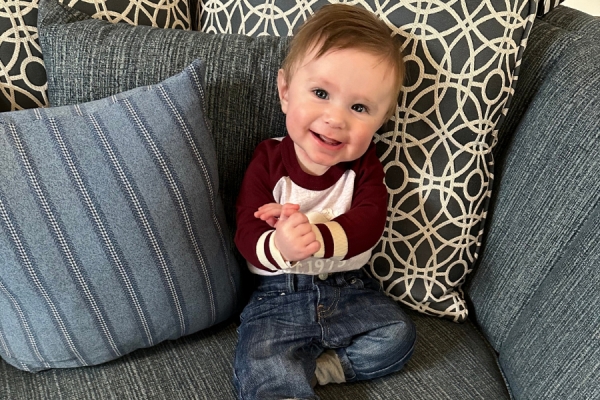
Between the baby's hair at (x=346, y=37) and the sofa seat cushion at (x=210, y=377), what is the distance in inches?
20.2

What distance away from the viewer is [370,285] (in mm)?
1125

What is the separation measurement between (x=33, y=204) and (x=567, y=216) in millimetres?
913

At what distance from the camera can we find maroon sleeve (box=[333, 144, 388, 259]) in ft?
3.20

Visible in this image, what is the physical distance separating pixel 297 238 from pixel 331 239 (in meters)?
0.09

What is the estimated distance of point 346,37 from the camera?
36.0 inches

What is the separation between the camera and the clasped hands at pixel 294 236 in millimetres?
888

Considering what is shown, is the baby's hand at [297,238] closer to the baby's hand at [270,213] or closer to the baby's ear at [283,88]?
the baby's hand at [270,213]

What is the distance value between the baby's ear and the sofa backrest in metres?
0.49

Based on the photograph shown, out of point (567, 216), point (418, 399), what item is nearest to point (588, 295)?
point (567, 216)

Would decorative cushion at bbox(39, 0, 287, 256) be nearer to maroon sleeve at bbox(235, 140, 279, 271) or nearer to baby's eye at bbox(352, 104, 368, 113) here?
maroon sleeve at bbox(235, 140, 279, 271)

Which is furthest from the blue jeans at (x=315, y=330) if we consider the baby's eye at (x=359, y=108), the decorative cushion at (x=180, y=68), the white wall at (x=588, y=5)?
the white wall at (x=588, y=5)

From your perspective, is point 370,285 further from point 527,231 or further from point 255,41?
point 255,41

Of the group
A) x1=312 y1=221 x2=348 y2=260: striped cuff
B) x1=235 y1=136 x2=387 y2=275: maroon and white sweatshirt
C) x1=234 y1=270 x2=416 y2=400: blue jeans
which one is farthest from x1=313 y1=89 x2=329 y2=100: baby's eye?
x1=234 y1=270 x2=416 y2=400: blue jeans

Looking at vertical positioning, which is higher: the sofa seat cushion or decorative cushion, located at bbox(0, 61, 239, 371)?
decorative cushion, located at bbox(0, 61, 239, 371)
